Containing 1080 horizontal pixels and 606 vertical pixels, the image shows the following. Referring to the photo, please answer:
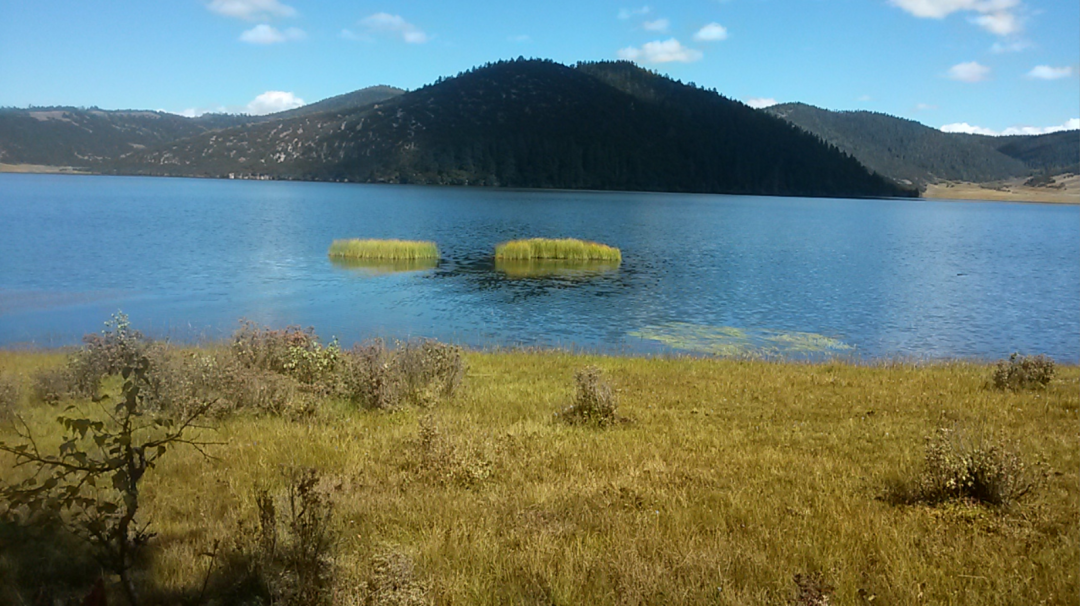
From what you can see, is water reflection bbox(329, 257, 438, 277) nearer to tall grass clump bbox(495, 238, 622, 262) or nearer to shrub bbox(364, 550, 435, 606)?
tall grass clump bbox(495, 238, 622, 262)

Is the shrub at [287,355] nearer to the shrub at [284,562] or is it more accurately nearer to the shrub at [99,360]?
the shrub at [99,360]

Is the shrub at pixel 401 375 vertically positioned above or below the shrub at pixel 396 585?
below

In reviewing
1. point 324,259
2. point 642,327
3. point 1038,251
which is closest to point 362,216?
point 324,259

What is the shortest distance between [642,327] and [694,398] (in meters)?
14.4

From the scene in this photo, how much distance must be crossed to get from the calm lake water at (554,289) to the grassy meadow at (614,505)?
39.1 feet

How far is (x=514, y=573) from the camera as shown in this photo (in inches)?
200

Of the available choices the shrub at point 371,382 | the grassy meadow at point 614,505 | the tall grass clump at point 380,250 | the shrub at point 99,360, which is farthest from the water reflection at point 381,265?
the grassy meadow at point 614,505

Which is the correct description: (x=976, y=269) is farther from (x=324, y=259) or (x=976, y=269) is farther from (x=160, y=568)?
(x=160, y=568)

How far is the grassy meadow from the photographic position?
4895mm

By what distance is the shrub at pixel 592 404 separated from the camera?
31.6 feet

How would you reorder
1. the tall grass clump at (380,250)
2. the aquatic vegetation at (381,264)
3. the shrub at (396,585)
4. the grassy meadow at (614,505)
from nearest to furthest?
the shrub at (396,585) < the grassy meadow at (614,505) < the aquatic vegetation at (381,264) < the tall grass clump at (380,250)

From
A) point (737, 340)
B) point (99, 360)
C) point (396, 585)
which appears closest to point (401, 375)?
point (99, 360)

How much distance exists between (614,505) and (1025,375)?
10.3 metres

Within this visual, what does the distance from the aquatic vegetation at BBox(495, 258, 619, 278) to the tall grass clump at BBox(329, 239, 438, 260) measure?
16.9ft
